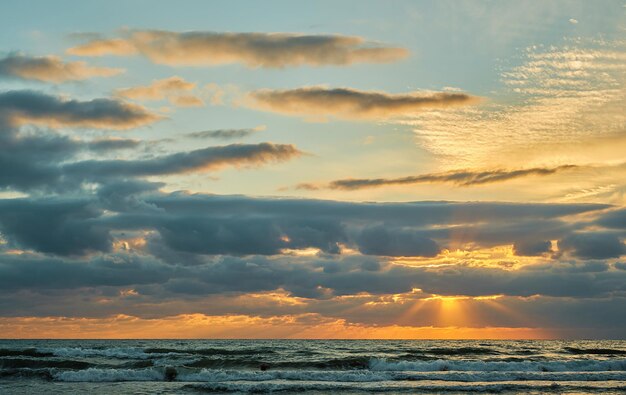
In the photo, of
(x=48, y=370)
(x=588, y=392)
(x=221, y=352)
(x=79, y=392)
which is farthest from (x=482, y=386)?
(x=221, y=352)

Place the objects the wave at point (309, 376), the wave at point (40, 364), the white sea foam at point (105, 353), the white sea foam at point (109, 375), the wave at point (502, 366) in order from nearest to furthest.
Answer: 1. the wave at point (309, 376)
2. the white sea foam at point (109, 375)
3. the wave at point (40, 364)
4. the wave at point (502, 366)
5. the white sea foam at point (105, 353)

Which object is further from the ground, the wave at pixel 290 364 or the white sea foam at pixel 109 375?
the white sea foam at pixel 109 375

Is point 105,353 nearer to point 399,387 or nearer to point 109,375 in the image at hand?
point 109,375

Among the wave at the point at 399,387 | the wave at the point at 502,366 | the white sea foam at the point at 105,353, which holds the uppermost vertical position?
the white sea foam at the point at 105,353

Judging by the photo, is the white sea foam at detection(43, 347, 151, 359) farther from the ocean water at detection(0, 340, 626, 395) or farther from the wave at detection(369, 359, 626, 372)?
the wave at detection(369, 359, 626, 372)

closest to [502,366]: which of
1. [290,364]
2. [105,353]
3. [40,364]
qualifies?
[290,364]

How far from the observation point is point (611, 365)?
5766 centimetres

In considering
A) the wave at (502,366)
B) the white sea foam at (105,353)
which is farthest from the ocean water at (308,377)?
the white sea foam at (105,353)

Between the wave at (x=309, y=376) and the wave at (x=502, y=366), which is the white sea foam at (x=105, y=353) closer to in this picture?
the wave at (x=309, y=376)

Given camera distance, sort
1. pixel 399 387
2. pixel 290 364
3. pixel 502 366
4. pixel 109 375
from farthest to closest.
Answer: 1. pixel 502 366
2. pixel 290 364
3. pixel 109 375
4. pixel 399 387

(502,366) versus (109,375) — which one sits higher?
(109,375)

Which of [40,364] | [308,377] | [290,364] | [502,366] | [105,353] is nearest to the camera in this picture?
[308,377]

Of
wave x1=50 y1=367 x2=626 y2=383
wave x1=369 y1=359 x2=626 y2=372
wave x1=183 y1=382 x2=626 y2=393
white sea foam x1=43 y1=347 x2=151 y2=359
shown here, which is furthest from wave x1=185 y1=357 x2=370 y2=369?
wave x1=183 y1=382 x2=626 y2=393

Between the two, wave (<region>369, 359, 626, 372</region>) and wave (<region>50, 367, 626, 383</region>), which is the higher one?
wave (<region>50, 367, 626, 383</region>)
